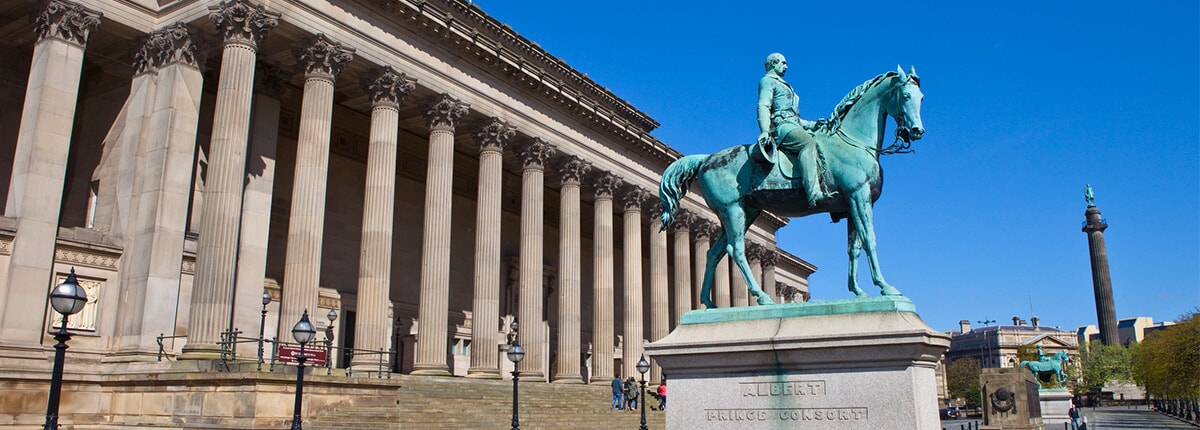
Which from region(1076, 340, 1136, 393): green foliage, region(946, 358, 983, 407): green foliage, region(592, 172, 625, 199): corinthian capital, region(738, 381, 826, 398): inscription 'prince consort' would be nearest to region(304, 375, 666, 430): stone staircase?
region(592, 172, 625, 199): corinthian capital

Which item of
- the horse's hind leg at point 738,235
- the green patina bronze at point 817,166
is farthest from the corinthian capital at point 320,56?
the horse's hind leg at point 738,235

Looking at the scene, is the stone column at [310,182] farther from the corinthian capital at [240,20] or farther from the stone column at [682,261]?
the stone column at [682,261]

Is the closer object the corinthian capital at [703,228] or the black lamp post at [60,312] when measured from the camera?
the black lamp post at [60,312]

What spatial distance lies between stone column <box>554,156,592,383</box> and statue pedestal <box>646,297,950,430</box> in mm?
30485

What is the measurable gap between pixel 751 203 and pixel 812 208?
88 cm

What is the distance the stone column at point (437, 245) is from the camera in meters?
32.6

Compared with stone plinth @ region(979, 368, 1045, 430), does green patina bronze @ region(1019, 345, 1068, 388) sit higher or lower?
higher

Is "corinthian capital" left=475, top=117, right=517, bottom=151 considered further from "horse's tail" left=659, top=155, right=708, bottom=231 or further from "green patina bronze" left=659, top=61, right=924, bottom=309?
"green patina bronze" left=659, top=61, right=924, bottom=309

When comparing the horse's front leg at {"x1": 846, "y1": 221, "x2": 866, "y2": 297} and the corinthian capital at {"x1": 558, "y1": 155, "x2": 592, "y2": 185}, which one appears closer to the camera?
the horse's front leg at {"x1": 846, "y1": 221, "x2": 866, "y2": 297}

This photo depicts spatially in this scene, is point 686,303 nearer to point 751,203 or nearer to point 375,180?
point 375,180

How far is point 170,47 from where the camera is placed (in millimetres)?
27984

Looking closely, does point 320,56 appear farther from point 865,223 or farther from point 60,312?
point 865,223

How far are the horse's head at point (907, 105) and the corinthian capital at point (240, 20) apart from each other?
22465 millimetres

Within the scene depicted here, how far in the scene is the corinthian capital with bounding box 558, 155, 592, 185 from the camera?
42.4 meters
